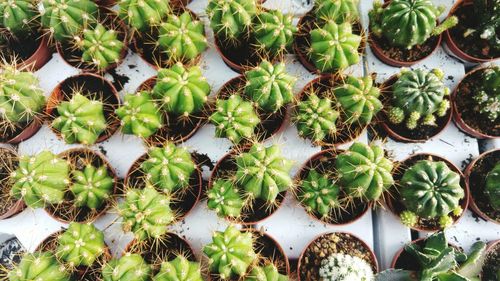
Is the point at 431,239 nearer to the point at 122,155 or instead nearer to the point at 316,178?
the point at 316,178

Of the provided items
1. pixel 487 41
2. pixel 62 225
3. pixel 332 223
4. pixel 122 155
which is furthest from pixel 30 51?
pixel 487 41

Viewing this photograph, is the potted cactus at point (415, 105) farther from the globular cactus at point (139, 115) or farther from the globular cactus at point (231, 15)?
the globular cactus at point (139, 115)

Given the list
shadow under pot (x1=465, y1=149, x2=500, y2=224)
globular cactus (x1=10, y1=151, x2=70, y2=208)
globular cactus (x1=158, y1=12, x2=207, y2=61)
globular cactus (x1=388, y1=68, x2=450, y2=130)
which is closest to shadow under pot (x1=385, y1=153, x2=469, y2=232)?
shadow under pot (x1=465, y1=149, x2=500, y2=224)

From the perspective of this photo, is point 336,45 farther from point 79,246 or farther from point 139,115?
point 79,246

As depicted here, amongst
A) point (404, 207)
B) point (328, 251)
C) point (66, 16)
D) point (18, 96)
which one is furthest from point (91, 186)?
point (404, 207)

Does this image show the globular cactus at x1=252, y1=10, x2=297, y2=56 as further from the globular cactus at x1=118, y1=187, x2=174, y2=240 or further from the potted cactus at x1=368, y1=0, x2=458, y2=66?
the globular cactus at x1=118, y1=187, x2=174, y2=240

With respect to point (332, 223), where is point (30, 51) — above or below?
above

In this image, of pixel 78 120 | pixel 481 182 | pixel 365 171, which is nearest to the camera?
pixel 365 171
